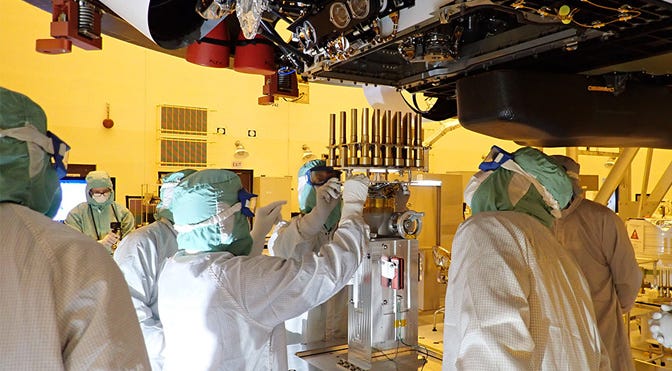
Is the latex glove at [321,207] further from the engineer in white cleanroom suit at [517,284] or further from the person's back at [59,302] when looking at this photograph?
the person's back at [59,302]

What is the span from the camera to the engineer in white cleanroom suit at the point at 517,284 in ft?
4.28

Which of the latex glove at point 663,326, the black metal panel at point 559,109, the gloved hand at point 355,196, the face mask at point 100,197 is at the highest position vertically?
the black metal panel at point 559,109

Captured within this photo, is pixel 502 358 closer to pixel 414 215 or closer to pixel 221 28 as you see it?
pixel 414 215

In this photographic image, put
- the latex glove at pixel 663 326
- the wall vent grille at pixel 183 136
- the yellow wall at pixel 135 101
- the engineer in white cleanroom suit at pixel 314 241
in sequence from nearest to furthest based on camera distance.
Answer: the latex glove at pixel 663 326 → the engineer in white cleanroom suit at pixel 314 241 → the yellow wall at pixel 135 101 → the wall vent grille at pixel 183 136

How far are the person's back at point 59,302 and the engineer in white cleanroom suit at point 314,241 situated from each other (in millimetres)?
1576

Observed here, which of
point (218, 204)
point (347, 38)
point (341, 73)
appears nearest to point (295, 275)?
point (218, 204)

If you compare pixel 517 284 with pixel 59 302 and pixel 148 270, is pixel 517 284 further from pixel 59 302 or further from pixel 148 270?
pixel 148 270

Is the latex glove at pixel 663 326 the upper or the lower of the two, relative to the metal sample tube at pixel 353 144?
lower

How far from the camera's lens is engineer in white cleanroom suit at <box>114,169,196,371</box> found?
2305 millimetres

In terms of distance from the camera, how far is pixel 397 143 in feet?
7.73

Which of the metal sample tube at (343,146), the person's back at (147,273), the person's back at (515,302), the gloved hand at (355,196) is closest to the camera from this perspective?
the person's back at (515,302)

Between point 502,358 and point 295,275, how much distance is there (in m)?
0.71

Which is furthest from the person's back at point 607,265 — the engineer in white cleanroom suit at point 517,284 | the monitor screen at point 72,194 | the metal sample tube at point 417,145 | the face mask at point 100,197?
the monitor screen at point 72,194

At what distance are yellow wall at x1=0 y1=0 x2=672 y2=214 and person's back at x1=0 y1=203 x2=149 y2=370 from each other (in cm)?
582
